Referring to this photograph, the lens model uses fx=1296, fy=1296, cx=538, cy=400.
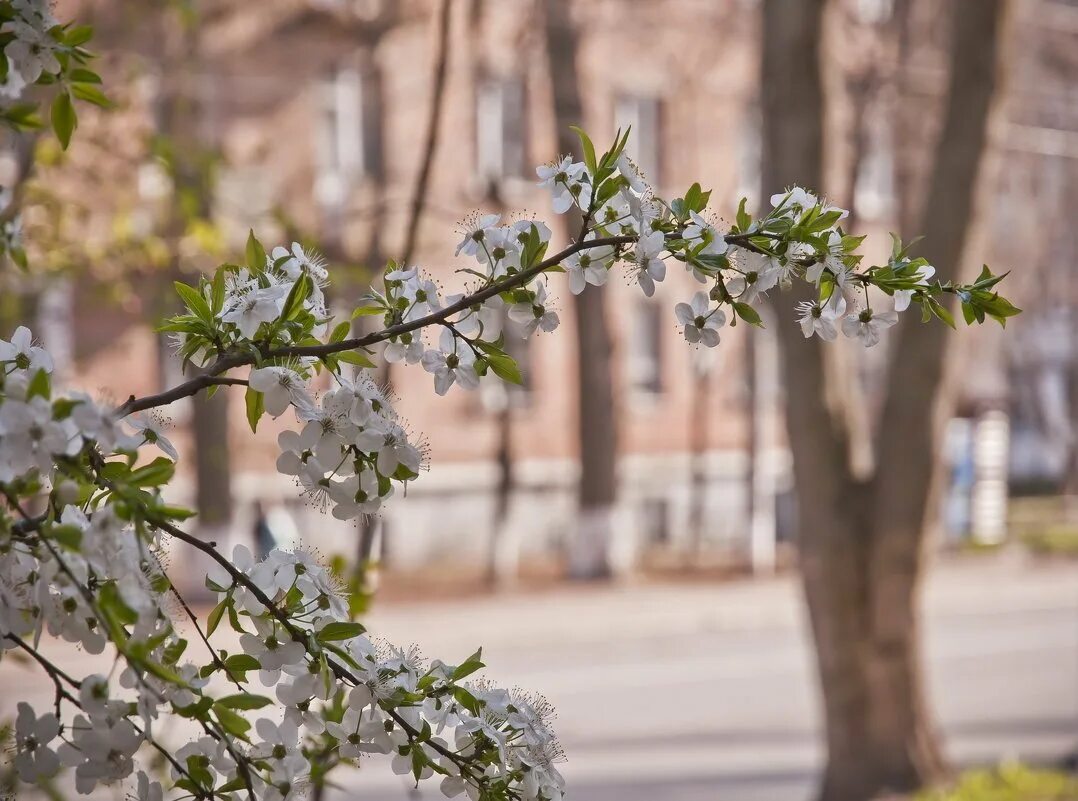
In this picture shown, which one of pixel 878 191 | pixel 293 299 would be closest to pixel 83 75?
pixel 293 299

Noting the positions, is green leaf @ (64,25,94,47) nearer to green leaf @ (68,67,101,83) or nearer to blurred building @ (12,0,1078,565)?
green leaf @ (68,67,101,83)

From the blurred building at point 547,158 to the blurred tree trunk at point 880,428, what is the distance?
28.9 ft

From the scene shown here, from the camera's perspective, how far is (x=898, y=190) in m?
18.0

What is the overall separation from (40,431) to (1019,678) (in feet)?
38.0

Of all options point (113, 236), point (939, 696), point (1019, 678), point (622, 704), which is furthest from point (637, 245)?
point (1019, 678)

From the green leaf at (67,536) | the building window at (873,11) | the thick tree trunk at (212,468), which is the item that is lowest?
the thick tree trunk at (212,468)

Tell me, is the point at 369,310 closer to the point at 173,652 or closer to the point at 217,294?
the point at 217,294

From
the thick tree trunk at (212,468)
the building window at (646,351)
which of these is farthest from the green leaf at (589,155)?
the building window at (646,351)

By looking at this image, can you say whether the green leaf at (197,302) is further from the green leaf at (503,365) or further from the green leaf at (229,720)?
the green leaf at (229,720)

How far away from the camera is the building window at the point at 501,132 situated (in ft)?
63.0

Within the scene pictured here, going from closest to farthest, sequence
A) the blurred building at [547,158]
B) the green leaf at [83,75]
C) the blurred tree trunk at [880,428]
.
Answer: the green leaf at [83,75], the blurred tree trunk at [880,428], the blurred building at [547,158]

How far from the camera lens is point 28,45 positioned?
1.45m

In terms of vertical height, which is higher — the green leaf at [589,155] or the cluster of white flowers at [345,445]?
the green leaf at [589,155]

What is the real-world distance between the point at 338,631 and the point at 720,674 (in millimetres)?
10616
